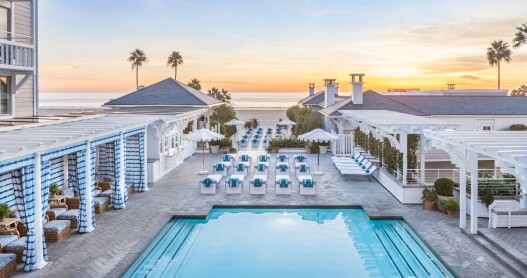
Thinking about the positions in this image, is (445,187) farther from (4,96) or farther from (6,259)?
(4,96)

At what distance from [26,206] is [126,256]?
102 inches

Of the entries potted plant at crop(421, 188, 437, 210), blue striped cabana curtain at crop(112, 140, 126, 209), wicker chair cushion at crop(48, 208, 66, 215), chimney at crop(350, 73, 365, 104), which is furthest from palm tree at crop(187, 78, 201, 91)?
potted plant at crop(421, 188, 437, 210)

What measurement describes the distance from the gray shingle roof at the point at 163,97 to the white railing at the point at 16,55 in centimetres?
1294

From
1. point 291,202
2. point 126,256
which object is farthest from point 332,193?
point 126,256

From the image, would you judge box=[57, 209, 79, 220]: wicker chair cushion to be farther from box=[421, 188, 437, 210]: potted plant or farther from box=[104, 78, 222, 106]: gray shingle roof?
box=[104, 78, 222, 106]: gray shingle roof

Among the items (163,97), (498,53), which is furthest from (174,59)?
(498,53)

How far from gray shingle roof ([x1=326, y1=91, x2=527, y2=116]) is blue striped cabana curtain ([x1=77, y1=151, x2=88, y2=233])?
748 inches

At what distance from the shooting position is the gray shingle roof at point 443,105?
29.0m

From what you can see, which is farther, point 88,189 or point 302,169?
point 302,169

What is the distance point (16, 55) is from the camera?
16562mm

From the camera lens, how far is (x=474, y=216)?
12.8m

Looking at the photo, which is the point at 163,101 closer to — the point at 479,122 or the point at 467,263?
the point at 479,122

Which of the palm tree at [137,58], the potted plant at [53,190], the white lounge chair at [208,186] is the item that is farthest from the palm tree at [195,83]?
the potted plant at [53,190]

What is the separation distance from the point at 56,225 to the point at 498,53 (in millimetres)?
66202
